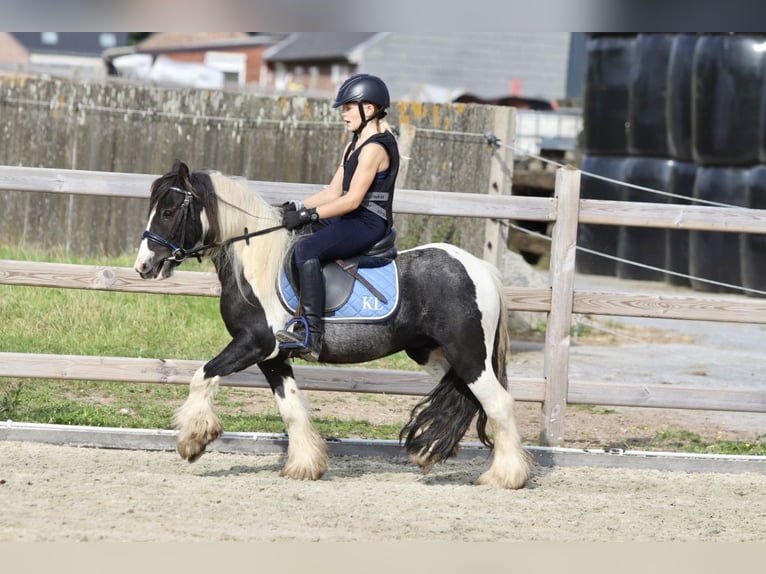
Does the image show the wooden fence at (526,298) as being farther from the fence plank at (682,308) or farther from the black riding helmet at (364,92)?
the black riding helmet at (364,92)

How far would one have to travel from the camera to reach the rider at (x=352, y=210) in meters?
5.85

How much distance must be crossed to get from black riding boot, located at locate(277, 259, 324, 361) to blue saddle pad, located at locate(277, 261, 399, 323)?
0.32 feet

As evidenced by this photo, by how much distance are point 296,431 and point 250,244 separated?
1043 mm

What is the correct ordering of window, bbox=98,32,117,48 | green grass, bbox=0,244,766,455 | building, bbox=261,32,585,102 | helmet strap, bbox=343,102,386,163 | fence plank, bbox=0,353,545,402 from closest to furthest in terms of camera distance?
helmet strap, bbox=343,102,386,163, fence plank, bbox=0,353,545,402, green grass, bbox=0,244,766,455, building, bbox=261,32,585,102, window, bbox=98,32,117,48

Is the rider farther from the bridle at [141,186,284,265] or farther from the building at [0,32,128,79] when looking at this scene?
the building at [0,32,128,79]

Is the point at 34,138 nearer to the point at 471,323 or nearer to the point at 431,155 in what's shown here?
the point at 431,155

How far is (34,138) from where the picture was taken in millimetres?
13125

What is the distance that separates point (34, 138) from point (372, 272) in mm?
8309

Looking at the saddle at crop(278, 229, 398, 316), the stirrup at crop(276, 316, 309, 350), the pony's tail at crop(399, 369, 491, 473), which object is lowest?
the pony's tail at crop(399, 369, 491, 473)

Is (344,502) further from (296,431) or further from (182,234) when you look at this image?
(182,234)

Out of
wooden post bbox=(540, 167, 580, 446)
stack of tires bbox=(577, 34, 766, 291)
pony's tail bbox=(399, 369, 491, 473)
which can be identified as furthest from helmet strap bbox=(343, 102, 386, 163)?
stack of tires bbox=(577, 34, 766, 291)

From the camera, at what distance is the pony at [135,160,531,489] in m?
5.82

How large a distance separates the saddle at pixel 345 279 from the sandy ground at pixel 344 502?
0.98 meters

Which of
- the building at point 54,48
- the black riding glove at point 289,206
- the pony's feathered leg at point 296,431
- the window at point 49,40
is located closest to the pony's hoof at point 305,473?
the pony's feathered leg at point 296,431
